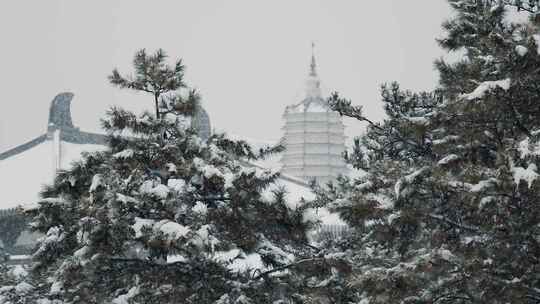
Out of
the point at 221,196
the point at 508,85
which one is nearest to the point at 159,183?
the point at 221,196

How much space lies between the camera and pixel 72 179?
385 inches

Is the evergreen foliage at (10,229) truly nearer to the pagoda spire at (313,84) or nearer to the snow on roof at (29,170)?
the snow on roof at (29,170)

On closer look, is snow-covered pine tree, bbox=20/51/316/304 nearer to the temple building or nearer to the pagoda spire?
the temple building

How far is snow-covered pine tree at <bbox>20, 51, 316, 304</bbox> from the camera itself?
9.06 metres

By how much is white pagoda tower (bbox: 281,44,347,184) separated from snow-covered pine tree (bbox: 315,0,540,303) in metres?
53.1

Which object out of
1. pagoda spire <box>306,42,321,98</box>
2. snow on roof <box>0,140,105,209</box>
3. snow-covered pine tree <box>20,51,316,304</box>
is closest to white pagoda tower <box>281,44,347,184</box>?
pagoda spire <box>306,42,321,98</box>

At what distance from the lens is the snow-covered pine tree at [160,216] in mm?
9062

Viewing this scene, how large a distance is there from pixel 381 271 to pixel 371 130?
18.1ft

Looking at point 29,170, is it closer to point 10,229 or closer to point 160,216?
point 10,229

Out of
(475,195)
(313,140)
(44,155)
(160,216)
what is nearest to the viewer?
(475,195)

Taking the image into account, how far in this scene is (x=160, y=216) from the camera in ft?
30.7

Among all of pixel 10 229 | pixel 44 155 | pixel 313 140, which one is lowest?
pixel 10 229

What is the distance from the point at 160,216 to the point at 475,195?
11.1 ft

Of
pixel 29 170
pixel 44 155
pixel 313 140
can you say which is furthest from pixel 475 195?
pixel 313 140
